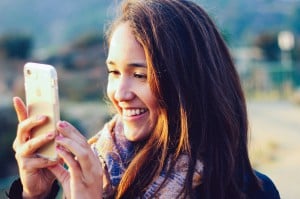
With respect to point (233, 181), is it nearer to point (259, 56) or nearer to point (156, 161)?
point (156, 161)

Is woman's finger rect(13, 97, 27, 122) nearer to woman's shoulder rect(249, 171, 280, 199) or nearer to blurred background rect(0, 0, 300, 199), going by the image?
blurred background rect(0, 0, 300, 199)

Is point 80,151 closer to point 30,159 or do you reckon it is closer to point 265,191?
point 30,159

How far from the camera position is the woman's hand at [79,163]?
5.33 feet

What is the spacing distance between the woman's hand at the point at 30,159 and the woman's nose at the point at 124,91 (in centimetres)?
23

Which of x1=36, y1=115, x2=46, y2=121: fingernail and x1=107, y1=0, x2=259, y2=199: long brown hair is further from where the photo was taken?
x1=107, y1=0, x2=259, y2=199: long brown hair

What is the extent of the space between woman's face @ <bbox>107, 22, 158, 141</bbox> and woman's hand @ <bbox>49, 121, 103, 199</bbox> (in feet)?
0.70

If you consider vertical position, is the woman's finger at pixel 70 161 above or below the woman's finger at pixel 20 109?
below

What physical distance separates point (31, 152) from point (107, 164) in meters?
0.27

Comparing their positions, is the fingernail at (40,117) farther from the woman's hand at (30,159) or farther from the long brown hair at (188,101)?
the long brown hair at (188,101)

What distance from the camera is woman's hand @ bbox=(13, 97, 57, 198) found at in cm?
166

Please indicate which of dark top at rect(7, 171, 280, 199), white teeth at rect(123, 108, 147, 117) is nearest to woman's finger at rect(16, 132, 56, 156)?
dark top at rect(7, 171, 280, 199)

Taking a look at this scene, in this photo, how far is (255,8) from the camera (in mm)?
47500

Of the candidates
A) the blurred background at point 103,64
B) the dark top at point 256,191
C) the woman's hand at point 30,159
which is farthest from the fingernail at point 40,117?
the blurred background at point 103,64

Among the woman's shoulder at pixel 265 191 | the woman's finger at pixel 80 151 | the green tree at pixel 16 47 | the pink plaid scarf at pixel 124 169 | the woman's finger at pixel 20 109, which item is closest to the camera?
the woman's finger at pixel 80 151
